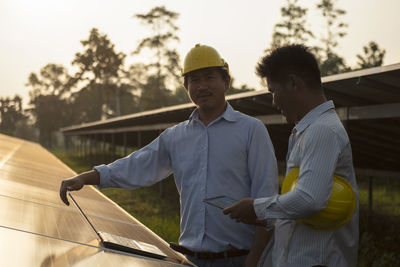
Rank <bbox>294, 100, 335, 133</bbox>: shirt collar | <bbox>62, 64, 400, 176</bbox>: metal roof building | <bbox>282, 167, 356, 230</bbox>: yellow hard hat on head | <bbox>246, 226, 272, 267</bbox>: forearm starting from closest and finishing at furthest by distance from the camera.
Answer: <bbox>282, 167, 356, 230</bbox>: yellow hard hat on head → <bbox>294, 100, 335, 133</bbox>: shirt collar → <bbox>246, 226, 272, 267</bbox>: forearm → <bbox>62, 64, 400, 176</bbox>: metal roof building

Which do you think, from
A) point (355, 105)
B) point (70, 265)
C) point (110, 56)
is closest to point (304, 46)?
point (70, 265)

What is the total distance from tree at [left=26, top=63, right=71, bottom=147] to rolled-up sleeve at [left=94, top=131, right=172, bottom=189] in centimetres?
6906

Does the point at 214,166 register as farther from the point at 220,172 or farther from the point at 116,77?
the point at 116,77

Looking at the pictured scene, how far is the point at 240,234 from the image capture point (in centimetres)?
244

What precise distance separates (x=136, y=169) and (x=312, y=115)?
1.20 m

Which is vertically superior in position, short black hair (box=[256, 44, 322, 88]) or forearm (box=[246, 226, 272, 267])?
short black hair (box=[256, 44, 322, 88])

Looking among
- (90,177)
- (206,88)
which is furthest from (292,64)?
(90,177)

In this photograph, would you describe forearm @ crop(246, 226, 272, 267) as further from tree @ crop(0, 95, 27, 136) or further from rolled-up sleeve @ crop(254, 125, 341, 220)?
tree @ crop(0, 95, 27, 136)

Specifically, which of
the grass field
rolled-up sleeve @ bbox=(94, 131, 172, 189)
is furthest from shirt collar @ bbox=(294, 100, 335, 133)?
the grass field

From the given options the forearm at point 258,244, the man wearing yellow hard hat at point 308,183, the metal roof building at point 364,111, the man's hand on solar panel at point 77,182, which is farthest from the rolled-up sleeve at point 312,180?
the metal roof building at point 364,111

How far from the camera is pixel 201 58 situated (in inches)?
100

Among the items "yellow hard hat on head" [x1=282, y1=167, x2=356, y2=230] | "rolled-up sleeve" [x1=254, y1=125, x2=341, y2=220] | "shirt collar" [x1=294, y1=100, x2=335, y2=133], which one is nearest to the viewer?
"rolled-up sleeve" [x1=254, y1=125, x2=341, y2=220]

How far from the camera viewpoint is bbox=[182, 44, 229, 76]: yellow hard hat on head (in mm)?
2547

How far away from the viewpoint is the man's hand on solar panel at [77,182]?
8.69 feet
